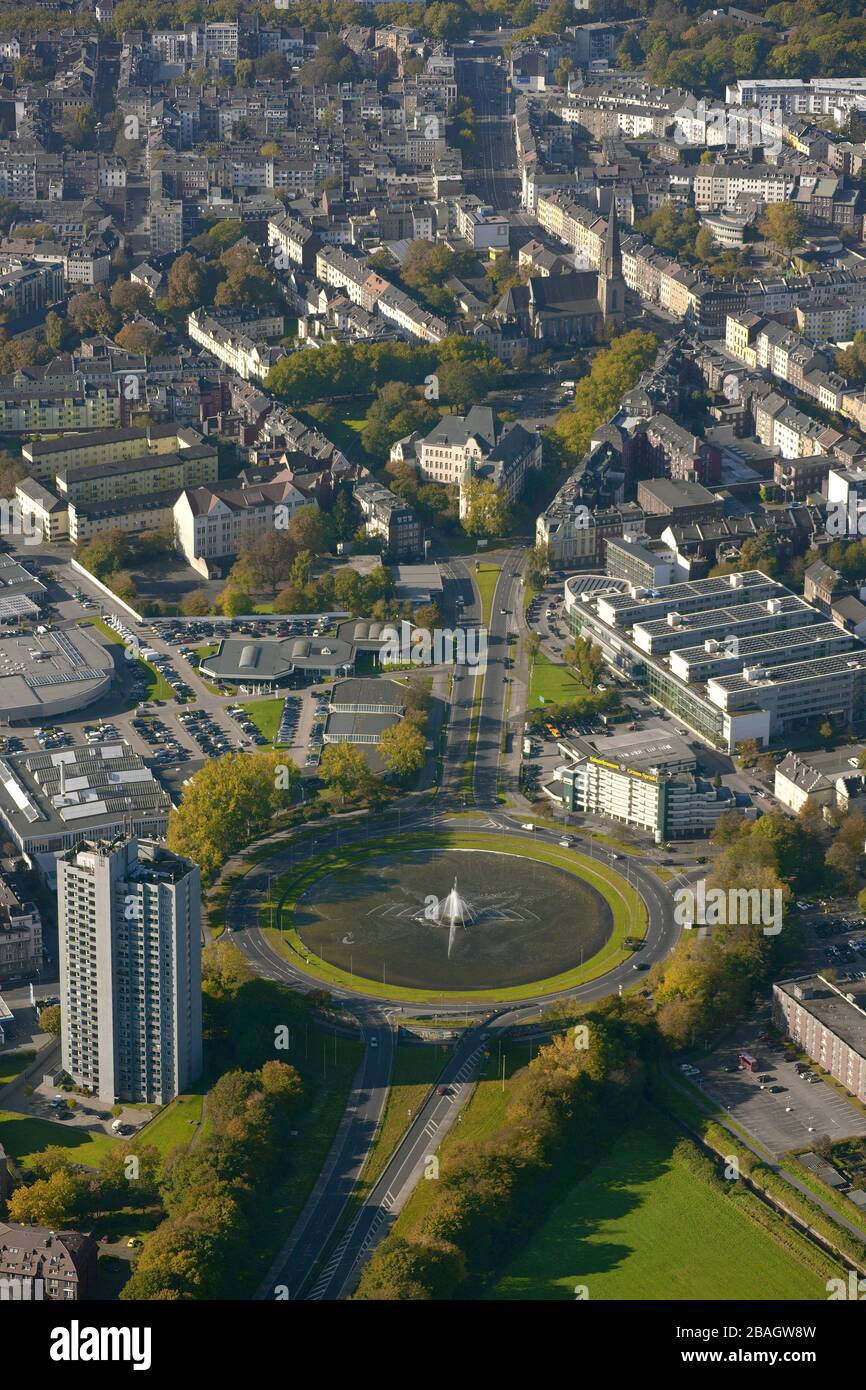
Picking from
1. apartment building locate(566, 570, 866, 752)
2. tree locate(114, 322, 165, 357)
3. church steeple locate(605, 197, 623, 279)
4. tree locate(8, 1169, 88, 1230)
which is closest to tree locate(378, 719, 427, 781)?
apartment building locate(566, 570, 866, 752)

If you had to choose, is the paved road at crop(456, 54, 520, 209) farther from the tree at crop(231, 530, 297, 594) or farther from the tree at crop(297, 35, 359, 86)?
the tree at crop(231, 530, 297, 594)

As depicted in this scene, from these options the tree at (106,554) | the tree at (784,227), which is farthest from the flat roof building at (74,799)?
the tree at (784,227)

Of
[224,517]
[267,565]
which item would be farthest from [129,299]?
[267,565]

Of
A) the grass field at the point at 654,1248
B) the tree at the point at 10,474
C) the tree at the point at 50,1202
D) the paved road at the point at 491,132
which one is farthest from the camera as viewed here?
the paved road at the point at 491,132

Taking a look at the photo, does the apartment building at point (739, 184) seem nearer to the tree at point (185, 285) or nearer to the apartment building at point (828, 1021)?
the tree at point (185, 285)

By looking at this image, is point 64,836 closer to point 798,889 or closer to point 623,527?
point 798,889

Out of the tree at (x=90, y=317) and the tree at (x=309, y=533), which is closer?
the tree at (x=309, y=533)
